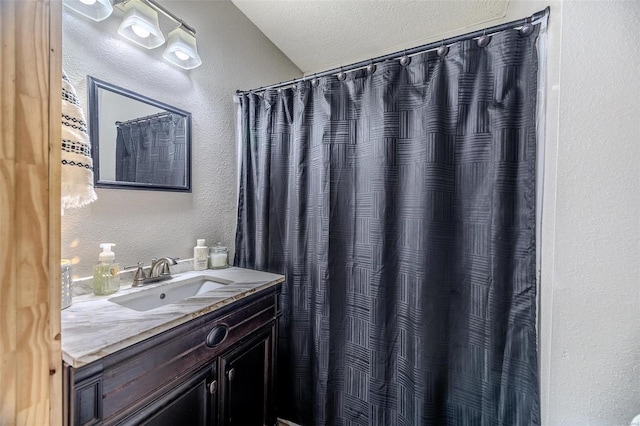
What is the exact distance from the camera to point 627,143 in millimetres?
767

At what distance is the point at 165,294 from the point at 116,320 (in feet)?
1.27

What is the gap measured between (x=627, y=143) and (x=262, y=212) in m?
1.48

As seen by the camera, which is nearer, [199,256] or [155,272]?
[155,272]

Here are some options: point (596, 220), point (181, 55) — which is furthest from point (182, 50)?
point (596, 220)

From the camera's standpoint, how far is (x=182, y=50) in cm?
131

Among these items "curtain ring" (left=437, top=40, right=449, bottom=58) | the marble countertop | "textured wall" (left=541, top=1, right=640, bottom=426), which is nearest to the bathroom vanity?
the marble countertop

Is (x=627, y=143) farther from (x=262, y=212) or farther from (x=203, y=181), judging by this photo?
(x=203, y=181)

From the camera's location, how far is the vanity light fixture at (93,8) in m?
1.02

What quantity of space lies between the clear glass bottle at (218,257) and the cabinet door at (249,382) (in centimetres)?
49

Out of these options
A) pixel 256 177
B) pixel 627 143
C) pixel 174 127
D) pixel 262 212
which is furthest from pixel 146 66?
pixel 627 143

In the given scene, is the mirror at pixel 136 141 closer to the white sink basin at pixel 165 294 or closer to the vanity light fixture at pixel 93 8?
the vanity light fixture at pixel 93 8

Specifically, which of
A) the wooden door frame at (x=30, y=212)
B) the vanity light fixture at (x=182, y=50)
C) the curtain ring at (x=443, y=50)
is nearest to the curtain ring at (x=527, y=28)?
the curtain ring at (x=443, y=50)

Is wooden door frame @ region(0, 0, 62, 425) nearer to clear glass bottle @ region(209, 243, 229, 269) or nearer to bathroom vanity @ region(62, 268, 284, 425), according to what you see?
bathroom vanity @ region(62, 268, 284, 425)

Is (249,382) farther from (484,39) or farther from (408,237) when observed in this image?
(484,39)
